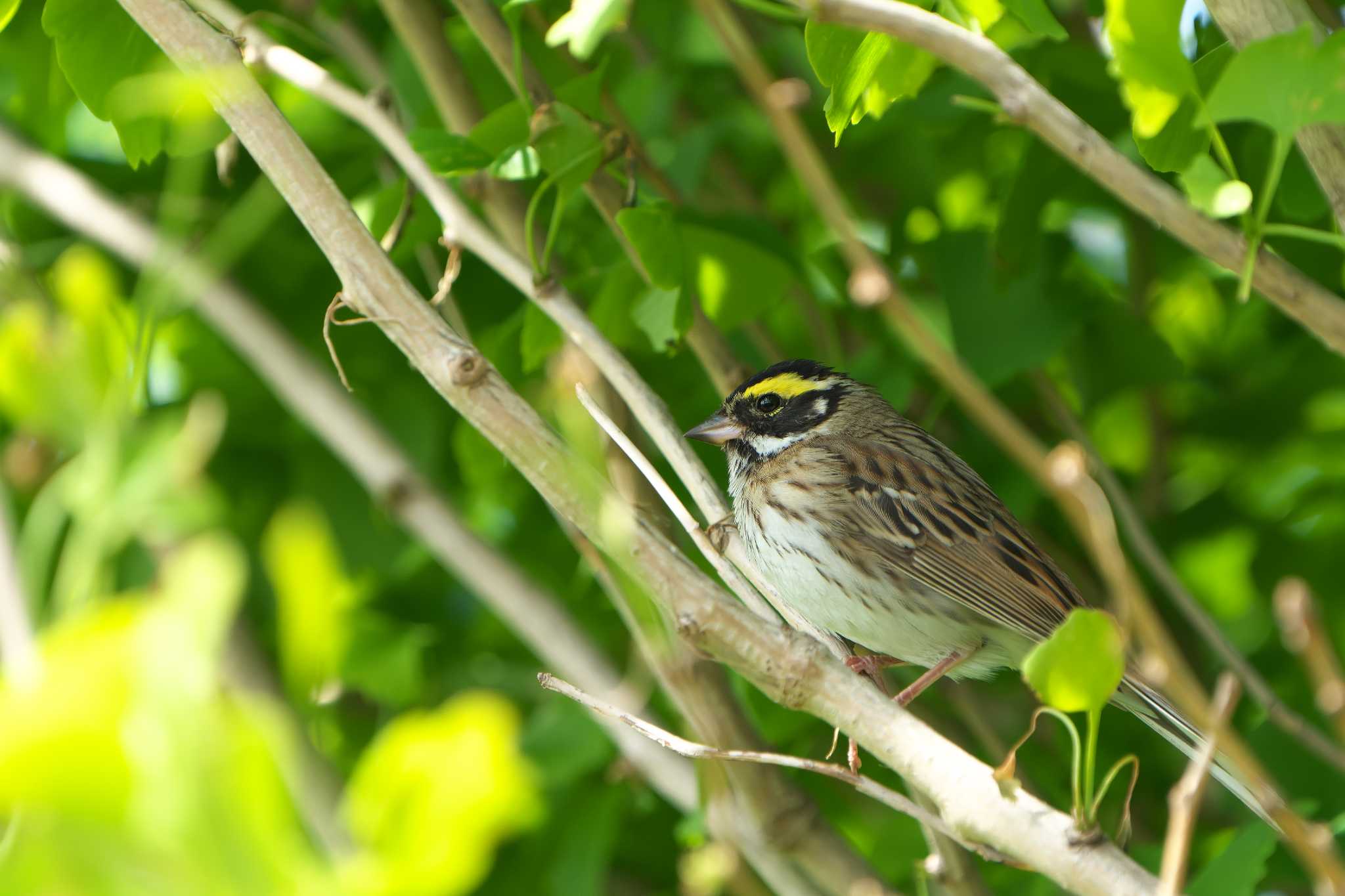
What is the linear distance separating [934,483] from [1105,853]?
1.96m

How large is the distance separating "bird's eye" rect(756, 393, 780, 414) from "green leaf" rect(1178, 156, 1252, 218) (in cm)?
150

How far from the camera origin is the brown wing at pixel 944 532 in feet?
9.69

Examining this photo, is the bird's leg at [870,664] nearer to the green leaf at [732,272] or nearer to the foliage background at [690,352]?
the foliage background at [690,352]

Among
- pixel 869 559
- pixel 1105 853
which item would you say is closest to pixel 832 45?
pixel 1105 853

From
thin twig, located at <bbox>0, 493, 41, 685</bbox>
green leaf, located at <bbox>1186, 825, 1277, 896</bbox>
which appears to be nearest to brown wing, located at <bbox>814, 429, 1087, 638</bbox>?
green leaf, located at <bbox>1186, 825, 1277, 896</bbox>

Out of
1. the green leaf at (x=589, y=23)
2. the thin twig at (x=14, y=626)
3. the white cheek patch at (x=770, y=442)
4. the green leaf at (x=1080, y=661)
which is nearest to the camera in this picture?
the thin twig at (x=14, y=626)

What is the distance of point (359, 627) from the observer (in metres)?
3.25

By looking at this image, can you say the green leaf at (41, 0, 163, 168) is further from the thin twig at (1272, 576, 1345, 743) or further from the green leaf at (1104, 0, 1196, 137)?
the thin twig at (1272, 576, 1345, 743)

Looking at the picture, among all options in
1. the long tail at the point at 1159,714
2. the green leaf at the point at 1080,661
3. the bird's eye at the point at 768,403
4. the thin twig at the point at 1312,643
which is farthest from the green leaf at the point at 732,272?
the thin twig at the point at 1312,643

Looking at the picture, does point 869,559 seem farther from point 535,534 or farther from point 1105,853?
point 1105,853

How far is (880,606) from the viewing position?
9.70 feet

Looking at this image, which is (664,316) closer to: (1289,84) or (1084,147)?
(1084,147)

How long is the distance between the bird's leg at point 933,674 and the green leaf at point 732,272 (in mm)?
760

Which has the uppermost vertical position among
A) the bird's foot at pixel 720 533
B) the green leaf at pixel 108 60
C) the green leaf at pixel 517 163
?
the green leaf at pixel 108 60
